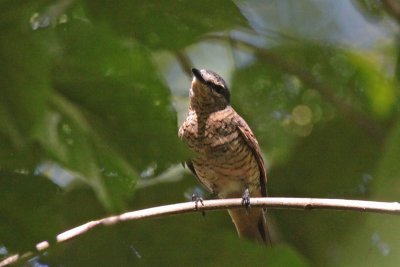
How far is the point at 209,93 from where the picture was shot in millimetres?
4219

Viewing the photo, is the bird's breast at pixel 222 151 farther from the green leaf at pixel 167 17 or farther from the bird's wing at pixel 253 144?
the green leaf at pixel 167 17

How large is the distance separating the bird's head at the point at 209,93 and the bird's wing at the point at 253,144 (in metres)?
0.15

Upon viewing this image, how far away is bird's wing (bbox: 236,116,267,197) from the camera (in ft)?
11.9

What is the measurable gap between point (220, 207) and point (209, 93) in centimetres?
191

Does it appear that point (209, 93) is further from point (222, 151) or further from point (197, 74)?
point (197, 74)

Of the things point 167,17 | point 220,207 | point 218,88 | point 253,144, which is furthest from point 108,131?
point 218,88

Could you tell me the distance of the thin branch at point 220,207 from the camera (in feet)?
3.36

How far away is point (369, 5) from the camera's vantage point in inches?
80.5

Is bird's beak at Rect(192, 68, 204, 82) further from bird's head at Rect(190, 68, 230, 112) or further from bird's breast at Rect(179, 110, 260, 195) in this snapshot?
bird's breast at Rect(179, 110, 260, 195)

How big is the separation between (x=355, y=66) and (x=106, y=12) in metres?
2.05

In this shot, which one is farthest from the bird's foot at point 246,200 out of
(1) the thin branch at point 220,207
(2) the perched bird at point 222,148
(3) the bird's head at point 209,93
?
(3) the bird's head at point 209,93

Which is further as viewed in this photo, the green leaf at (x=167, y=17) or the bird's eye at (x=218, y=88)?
the bird's eye at (x=218, y=88)

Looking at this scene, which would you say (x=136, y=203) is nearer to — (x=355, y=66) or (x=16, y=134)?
(x=355, y=66)

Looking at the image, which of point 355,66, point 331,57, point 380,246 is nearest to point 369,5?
point 331,57
